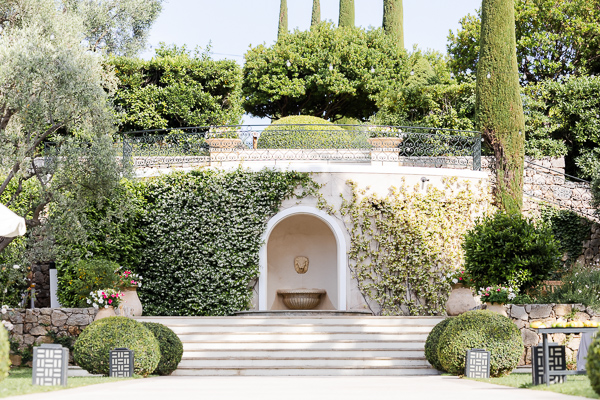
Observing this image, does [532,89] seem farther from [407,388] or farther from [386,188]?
[407,388]

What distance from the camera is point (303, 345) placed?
11.7 meters

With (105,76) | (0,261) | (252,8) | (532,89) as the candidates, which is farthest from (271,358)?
(252,8)

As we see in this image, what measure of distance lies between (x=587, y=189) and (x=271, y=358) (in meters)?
12.6

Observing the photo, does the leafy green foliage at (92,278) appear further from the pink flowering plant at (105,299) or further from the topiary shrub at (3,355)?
the topiary shrub at (3,355)

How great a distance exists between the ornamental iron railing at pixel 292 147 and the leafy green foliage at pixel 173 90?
18.9ft

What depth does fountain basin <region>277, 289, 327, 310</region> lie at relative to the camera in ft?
53.8

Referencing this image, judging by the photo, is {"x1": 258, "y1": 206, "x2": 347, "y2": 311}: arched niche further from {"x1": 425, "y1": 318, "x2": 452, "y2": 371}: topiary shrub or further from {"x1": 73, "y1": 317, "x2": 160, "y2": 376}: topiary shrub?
{"x1": 73, "y1": 317, "x2": 160, "y2": 376}: topiary shrub

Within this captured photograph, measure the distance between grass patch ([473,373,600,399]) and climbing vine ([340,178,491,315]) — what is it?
522 centimetres

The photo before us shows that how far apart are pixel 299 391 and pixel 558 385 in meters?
3.09

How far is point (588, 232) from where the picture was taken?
18562 millimetres

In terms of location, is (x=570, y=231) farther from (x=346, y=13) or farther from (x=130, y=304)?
(x=346, y=13)

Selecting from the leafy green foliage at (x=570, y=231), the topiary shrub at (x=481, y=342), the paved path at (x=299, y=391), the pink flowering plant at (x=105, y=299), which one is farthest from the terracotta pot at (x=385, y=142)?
the paved path at (x=299, y=391)

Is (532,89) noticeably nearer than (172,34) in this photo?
Yes

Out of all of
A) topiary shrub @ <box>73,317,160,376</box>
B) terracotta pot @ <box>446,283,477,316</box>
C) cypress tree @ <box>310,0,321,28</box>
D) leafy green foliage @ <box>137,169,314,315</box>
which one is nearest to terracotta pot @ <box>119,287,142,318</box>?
leafy green foliage @ <box>137,169,314,315</box>
